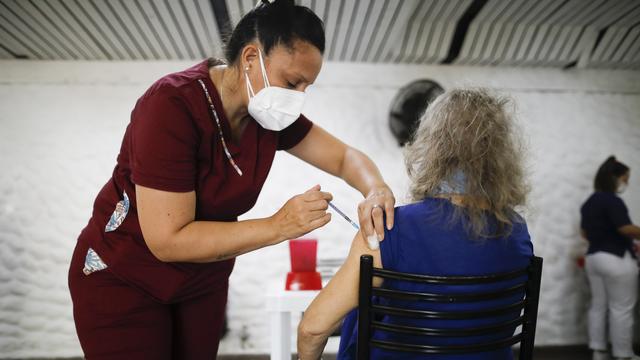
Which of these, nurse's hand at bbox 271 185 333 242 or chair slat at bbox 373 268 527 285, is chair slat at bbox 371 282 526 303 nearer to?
chair slat at bbox 373 268 527 285

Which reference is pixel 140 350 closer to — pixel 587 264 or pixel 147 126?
pixel 147 126

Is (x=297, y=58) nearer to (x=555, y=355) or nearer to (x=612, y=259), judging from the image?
(x=612, y=259)

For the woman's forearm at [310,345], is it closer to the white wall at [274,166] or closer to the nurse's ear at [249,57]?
the nurse's ear at [249,57]

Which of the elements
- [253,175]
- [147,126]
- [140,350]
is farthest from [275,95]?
[140,350]

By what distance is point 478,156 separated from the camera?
1.13 metres

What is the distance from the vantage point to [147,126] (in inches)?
38.5

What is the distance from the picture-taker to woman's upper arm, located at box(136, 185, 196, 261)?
97cm

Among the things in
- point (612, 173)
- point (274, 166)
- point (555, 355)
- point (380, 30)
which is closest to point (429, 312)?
point (380, 30)

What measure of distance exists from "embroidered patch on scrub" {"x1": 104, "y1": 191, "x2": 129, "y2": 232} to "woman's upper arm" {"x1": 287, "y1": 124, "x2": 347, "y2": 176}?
60 centimetres


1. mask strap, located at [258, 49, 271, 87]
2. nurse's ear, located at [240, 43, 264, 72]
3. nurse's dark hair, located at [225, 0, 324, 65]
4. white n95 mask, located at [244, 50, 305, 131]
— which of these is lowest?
white n95 mask, located at [244, 50, 305, 131]

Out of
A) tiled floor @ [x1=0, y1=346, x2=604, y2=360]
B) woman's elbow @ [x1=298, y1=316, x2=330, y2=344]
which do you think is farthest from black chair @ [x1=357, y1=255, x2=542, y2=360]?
tiled floor @ [x1=0, y1=346, x2=604, y2=360]

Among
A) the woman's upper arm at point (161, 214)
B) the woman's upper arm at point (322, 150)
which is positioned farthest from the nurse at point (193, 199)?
the woman's upper arm at point (322, 150)

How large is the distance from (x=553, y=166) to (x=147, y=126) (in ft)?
12.4

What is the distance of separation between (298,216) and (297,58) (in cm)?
43
